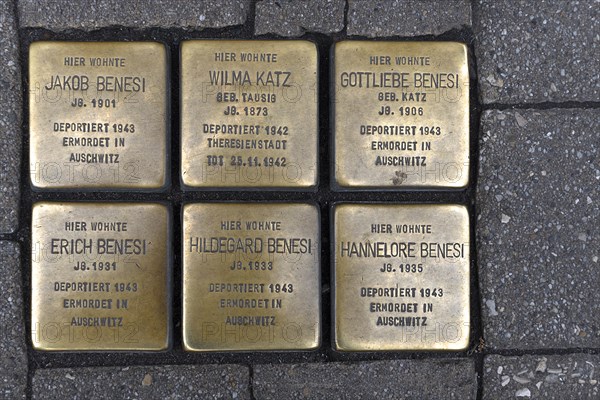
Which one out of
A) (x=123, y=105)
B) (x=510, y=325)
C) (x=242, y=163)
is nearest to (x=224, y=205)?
(x=242, y=163)

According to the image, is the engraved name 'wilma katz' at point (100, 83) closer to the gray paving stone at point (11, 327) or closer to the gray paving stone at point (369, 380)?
the gray paving stone at point (11, 327)

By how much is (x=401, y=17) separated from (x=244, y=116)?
515 mm

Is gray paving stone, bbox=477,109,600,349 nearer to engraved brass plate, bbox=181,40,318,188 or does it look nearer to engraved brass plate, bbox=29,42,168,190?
engraved brass plate, bbox=181,40,318,188

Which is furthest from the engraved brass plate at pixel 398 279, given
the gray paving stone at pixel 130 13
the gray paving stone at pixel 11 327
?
the gray paving stone at pixel 11 327

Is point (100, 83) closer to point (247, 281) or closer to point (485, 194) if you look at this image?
point (247, 281)

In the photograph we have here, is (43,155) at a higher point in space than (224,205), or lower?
higher

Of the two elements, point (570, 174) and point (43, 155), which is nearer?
point (43, 155)

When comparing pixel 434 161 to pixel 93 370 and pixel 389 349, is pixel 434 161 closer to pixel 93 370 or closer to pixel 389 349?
pixel 389 349

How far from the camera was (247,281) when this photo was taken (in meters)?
1.43

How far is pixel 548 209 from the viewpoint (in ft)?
5.00

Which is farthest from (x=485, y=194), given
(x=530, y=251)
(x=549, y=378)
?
(x=549, y=378)

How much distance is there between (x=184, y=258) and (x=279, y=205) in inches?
11.1

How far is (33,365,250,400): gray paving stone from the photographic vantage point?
1.48 metres

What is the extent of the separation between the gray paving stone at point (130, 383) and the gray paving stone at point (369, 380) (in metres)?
0.13
